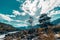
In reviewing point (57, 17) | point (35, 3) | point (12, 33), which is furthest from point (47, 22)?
point (12, 33)

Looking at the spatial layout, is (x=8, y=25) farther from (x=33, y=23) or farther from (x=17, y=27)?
(x=33, y=23)

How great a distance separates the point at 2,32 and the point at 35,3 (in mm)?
2327

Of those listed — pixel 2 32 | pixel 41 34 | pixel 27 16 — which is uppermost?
pixel 27 16

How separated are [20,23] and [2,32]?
3.51 feet

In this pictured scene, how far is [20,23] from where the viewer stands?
10.2m

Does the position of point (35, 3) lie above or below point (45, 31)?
above

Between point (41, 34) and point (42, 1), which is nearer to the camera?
point (41, 34)

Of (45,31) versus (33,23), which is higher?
(33,23)

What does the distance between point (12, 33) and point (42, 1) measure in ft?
7.69

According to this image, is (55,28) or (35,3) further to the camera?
(35,3)

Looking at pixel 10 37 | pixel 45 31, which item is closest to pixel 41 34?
pixel 45 31

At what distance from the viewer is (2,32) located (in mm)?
9906

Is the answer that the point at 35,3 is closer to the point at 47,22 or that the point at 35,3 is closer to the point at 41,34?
the point at 47,22

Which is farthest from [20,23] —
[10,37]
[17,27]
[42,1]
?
[42,1]
